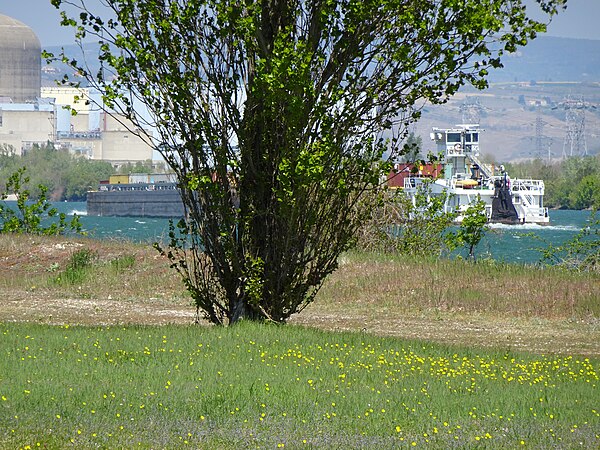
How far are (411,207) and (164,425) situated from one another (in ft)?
81.8

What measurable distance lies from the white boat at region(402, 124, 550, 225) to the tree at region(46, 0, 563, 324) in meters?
70.3

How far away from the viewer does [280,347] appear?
13.4 meters

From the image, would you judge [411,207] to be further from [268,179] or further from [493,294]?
[268,179]

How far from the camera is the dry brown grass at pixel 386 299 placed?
63.0ft

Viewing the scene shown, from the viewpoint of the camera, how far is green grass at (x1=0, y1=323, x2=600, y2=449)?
351 inches

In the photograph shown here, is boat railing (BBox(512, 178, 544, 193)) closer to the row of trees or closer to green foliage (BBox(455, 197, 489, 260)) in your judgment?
the row of trees

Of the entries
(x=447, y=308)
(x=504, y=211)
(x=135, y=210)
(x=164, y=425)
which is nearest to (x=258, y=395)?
(x=164, y=425)

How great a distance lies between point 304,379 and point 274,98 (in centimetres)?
445

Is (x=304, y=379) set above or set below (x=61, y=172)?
below

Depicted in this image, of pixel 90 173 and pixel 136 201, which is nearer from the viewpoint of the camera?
pixel 136 201

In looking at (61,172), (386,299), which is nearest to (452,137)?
(386,299)

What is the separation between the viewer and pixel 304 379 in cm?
1135

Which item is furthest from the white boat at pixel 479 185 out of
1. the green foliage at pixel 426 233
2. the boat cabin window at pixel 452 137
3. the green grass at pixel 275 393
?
the green grass at pixel 275 393

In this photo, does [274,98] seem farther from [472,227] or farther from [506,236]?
[506,236]
